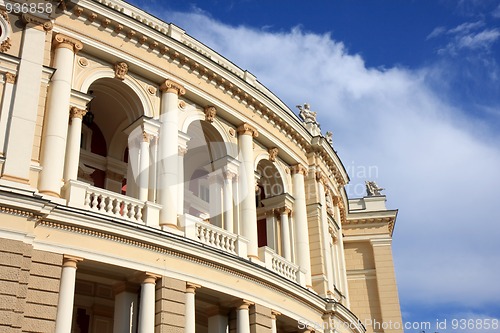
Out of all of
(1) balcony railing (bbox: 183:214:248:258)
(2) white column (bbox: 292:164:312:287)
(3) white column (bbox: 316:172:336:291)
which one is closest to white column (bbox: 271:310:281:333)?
(1) balcony railing (bbox: 183:214:248:258)

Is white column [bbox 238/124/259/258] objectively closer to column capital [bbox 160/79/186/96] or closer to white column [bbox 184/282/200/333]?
column capital [bbox 160/79/186/96]

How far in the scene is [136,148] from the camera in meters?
21.2

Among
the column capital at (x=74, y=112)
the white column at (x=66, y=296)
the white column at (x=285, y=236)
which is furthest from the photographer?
the white column at (x=285, y=236)

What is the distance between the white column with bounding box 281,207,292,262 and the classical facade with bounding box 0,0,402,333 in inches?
2.2

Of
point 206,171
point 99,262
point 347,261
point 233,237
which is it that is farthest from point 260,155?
point 347,261

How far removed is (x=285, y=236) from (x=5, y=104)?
1422 centimetres

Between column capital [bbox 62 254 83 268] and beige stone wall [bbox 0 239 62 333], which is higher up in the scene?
column capital [bbox 62 254 83 268]

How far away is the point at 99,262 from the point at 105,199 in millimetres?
2466

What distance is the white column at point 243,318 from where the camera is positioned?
20.8 metres

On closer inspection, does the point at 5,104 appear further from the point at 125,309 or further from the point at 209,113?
the point at 209,113

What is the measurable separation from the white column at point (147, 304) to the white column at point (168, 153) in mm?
2099

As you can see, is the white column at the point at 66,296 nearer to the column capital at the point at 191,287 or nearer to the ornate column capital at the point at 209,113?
the column capital at the point at 191,287

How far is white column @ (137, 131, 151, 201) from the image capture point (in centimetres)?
2025

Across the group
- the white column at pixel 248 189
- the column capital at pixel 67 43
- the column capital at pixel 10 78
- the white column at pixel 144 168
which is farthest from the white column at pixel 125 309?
the column capital at pixel 67 43
